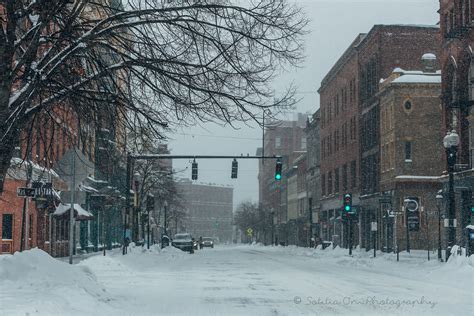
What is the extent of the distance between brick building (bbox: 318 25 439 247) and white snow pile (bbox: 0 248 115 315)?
4804 cm

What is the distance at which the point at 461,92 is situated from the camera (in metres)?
44.2

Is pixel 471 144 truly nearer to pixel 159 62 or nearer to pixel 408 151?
pixel 408 151

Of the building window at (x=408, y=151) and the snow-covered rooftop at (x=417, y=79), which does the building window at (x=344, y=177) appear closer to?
the building window at (x=408, y=151)

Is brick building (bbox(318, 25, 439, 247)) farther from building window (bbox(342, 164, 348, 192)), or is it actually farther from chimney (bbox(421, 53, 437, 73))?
chimney (bbox(421, 53, 437, 73))

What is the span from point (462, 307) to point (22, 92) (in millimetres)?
8728

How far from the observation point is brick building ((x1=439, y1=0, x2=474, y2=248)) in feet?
139

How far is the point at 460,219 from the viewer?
4494 centimetres

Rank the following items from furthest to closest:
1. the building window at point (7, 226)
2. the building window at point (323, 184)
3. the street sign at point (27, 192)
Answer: the building window at point (323, 184) < the building window at point (7, 226) < the street sign at point (27, 192)

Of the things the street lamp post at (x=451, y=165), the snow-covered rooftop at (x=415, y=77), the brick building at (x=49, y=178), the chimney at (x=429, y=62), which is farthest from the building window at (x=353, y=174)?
the street lamp post at (x=451, y=165)

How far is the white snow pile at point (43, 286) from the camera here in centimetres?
1145

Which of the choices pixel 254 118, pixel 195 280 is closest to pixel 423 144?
pixel 195 280

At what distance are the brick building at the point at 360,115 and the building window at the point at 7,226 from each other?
31683mm

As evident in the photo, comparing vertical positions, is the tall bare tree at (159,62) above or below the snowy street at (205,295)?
above

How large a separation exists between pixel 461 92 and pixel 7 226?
24.7 m
